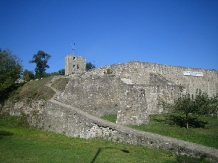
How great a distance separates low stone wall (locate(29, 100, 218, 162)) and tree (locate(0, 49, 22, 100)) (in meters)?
5.86

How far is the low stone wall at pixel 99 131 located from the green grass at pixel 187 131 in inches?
46.2

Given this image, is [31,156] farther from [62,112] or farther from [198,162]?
[62,112]

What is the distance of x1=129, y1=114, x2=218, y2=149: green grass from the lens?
404 inches

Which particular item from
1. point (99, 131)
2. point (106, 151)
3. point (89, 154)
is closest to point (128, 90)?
point (99, 131)

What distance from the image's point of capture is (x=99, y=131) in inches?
495

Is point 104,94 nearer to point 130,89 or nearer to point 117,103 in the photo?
point 117,103

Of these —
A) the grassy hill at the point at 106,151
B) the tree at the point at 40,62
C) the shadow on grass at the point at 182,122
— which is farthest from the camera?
the tree at the point at 40,62

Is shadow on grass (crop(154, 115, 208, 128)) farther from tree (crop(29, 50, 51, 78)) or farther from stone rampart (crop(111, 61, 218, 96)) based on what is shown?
tree (crop(29, 50, 51, 78))

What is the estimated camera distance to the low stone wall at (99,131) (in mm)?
8617

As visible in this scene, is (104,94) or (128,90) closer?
(128,90)

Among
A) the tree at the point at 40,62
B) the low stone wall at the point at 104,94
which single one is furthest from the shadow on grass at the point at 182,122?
the tree at the point at 40,62

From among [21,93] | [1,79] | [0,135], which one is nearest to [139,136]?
[0,135]

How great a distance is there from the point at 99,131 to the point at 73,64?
57.8 ft

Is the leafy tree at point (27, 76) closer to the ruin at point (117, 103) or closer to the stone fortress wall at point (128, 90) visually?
the ruin at point (117, 103)
